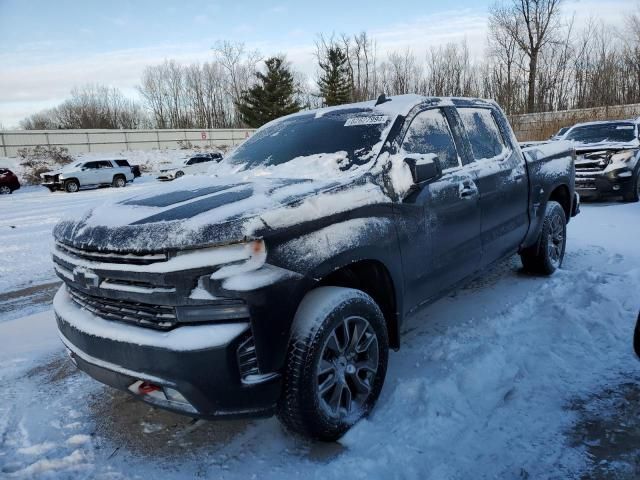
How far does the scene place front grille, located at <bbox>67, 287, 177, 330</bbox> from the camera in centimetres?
223

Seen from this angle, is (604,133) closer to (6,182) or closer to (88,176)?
(88,176)

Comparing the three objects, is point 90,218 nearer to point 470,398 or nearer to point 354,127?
point 354,127

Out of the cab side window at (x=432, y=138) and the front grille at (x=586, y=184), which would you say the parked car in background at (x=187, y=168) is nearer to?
the front grille at (x=586, y=184)

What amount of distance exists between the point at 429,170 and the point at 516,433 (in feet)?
5.30

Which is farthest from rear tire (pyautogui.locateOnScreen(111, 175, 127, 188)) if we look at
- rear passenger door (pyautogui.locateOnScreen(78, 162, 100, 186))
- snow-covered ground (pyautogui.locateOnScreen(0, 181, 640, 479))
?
snow-covered ground (pyautogui.locateOnScreen(0, 181, 640, 479))

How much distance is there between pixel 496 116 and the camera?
4602mm

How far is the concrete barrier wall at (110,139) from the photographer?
3697 centimetres

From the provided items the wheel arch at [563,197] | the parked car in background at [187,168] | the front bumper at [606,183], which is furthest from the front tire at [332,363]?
the parked car in background at [187,168]

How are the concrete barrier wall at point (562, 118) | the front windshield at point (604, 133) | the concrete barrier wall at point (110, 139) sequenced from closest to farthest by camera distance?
the front windshield at point (604, 133) → the concrete barrier wall at point (562, 118) → the concrete barrier wall at point (110, 139)

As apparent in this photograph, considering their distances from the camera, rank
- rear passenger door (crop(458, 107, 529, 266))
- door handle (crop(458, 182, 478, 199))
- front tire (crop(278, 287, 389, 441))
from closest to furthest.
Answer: front tire (crop(278, 287, 389, 441)), door handle (crop(458, 182, 478, 199)), rear passenger door (crop(458, 107, 529, 266))

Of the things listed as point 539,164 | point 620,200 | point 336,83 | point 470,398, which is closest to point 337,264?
point 470,398

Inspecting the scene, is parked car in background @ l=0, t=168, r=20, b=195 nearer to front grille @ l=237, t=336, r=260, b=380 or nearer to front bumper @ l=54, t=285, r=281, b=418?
front bumper @ l=54, t=285, r=281, b=418

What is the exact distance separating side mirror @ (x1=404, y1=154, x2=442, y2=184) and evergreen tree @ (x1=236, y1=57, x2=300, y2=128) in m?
41.0

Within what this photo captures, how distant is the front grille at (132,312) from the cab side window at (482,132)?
9.35 ft
